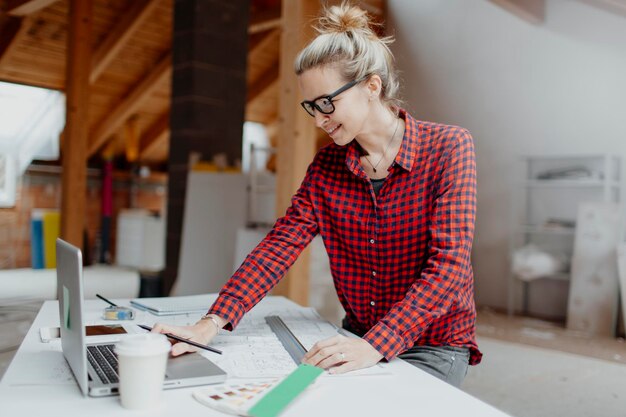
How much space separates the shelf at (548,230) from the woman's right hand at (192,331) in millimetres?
3962

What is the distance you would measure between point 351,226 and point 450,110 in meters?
4.29

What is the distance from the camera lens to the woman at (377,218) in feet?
4.09

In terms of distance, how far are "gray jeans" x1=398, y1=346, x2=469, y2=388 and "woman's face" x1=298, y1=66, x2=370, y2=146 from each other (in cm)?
50

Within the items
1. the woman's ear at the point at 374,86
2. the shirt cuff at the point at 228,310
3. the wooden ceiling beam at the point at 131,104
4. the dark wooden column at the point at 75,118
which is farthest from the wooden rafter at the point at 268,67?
the shirt cuff at the point at 228,310

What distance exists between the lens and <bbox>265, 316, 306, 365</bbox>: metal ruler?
1.18 m

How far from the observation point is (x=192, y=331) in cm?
124

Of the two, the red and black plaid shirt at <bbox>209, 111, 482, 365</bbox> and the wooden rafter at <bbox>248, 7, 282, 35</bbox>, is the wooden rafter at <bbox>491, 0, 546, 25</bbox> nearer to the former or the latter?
the wooden rafter at <bbox>248, 7, 282, 35</bbox>

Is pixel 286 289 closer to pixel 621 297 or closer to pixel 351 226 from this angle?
pixel 351 226

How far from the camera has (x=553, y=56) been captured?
4.87 meters

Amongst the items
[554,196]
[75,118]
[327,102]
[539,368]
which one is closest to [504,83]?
[554,196]

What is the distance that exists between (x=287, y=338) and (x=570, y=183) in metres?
3.90

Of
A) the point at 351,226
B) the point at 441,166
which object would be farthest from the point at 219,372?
the point at 441,166

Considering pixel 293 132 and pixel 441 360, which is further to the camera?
pixel 293 132

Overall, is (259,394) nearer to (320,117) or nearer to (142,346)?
(142,346)
